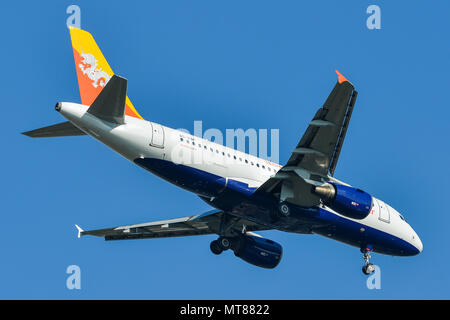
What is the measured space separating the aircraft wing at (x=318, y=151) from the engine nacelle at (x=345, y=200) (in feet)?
1.73

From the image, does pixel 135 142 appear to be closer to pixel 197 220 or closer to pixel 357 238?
pixel 197 220

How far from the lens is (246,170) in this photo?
113 ft

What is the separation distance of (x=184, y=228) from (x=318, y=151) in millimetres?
11657

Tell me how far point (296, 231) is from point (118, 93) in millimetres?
12064

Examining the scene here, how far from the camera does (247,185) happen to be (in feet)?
112

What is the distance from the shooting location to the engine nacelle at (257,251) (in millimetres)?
39844

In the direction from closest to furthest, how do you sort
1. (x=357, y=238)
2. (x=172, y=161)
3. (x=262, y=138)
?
(x=172, y=161), (x=262, y=138), (x=357, y=238)

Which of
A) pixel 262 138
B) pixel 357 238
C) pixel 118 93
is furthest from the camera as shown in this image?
pixel 357 238

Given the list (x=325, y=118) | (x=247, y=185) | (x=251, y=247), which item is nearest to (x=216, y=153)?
(x=247, y=185)

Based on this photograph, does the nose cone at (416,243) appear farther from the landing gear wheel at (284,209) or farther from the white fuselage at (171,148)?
the landing gear wheel at (284,209)

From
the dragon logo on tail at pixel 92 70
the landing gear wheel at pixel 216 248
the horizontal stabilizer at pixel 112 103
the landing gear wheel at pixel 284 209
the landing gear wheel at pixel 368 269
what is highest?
the dragon logo on tail at pixel 92 70

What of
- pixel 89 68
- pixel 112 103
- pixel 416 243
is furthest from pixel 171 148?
pixel 416 243

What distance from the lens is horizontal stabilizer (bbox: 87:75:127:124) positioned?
29.3 metres

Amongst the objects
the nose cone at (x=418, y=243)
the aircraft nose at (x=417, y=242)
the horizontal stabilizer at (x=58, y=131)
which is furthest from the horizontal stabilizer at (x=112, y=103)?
the nose cone at (x=418, y=243)
